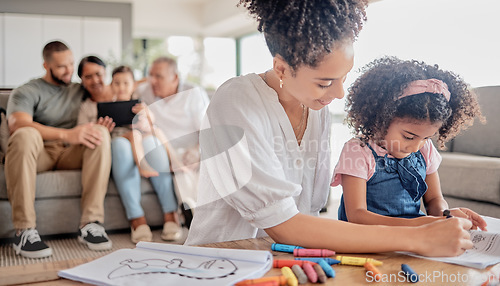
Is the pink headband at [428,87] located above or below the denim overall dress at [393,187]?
above

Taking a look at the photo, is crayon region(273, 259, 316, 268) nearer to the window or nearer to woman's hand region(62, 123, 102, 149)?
woman's hand region(62, 123, 102, 149)

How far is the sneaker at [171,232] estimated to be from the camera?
2.67 meters

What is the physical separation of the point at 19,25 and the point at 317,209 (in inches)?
252

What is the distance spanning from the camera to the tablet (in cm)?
289

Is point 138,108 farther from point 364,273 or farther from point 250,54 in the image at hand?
point 250,54

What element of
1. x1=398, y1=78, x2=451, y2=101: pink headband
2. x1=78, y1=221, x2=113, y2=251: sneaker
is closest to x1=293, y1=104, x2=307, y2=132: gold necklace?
x1=398, y1=78, x2=451, y2=101: pink headband

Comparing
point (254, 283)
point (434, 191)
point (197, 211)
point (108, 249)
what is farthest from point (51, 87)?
point (254, 283)

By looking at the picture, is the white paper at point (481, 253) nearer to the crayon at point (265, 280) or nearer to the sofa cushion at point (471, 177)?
the crayon at point (265, 280)

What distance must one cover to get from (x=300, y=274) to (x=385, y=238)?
0.70ft

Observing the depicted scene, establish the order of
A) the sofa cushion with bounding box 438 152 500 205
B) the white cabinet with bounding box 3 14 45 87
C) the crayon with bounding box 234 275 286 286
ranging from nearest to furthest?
the crayon with bounding box 234 275 286 286, the sofa cushion with bounding box 438 152 500 205, the white cabinet with bounding box 3 14 45 87

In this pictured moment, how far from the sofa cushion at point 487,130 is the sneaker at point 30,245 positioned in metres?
2.30

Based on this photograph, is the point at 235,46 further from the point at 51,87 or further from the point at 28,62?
the point at 51,87

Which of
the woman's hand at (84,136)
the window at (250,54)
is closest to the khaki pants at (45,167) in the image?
the woman's hand at (84,136)

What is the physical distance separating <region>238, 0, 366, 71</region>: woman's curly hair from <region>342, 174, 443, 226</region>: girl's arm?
386 millimetres
